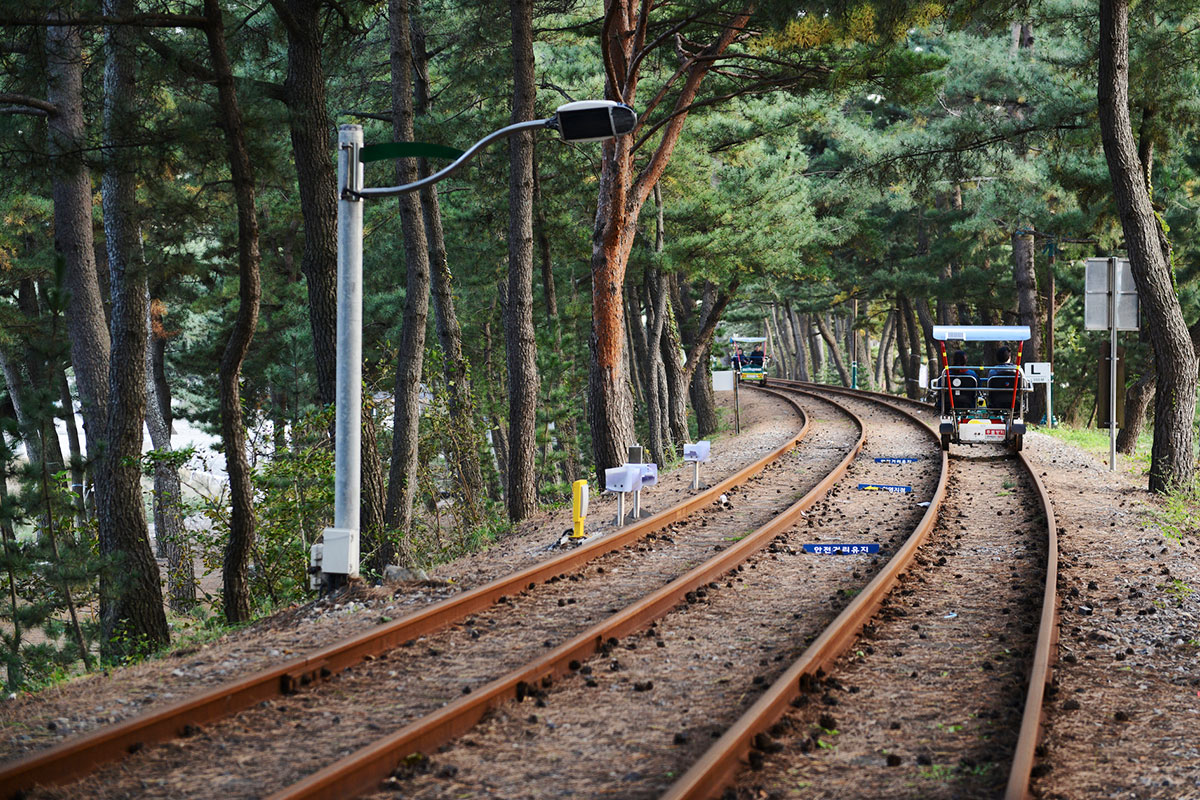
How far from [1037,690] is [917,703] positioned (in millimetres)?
648

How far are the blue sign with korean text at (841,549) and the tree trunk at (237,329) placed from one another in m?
5.87

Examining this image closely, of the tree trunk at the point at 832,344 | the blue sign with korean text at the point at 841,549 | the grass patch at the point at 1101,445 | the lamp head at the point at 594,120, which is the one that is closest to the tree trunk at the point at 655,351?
the grass patch at the point at 1101,445

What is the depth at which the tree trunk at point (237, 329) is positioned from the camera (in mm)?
10789

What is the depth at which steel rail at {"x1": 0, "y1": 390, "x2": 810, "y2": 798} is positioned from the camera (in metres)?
4.96

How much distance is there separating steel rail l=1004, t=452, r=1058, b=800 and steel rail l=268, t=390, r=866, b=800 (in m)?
2.63

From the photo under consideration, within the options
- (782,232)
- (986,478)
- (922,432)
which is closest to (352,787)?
(986,478)

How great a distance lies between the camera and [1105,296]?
16547mm

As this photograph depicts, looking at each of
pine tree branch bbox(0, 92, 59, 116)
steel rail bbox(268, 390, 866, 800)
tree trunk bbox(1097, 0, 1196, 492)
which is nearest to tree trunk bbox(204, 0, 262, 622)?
pine tree branch bbox(0, 92, 59, 116)

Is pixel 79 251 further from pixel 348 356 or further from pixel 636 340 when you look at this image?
pixel 636 340

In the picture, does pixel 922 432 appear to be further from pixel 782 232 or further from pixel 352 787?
pixel 352 787

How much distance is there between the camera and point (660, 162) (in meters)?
17.1

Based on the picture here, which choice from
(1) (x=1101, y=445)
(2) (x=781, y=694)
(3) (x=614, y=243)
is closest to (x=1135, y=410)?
(1) (x=1101, y=445)

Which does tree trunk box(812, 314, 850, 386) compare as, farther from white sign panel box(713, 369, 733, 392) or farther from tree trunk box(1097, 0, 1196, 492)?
tree trunk box(1097, 0, 1196, 492)

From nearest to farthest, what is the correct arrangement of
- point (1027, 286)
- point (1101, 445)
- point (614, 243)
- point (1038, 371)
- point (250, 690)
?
point (250, 690)
point (614, 243)
point (1101, 445)
point (1038, 371)
point (1027, 286)
